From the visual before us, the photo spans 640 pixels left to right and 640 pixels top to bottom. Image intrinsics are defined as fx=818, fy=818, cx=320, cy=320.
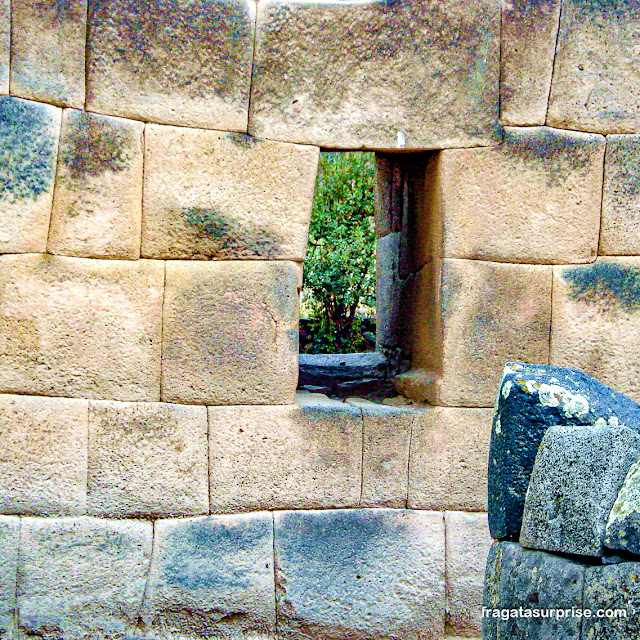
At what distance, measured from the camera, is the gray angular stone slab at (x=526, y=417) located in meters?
2.29

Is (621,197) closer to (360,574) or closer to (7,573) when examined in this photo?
(360,574)

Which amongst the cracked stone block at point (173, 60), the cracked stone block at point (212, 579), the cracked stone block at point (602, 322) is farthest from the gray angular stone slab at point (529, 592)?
the cracked stone block at point (173, 60)

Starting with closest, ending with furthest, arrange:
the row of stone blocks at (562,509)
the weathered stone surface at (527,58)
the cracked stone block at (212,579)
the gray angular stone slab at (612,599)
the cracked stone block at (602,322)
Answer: the gray angular stone slab at (612,599), the row of stone blocks at (562,509), the cracked stone block at (212,579), the weathered stone surface at (527,58), the cracked stone block at (602,322)

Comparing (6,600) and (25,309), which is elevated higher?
(25,309)

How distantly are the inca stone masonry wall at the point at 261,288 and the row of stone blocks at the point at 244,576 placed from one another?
11 mm

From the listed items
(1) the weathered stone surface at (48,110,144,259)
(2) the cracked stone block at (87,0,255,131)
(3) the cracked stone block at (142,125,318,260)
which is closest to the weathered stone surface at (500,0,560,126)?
(3) the cracked stone block at (142,125,318,260)

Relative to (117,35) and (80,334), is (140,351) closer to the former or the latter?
(80,334)

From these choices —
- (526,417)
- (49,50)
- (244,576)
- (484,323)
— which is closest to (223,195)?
(49,50)

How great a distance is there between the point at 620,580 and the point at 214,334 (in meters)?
2.57

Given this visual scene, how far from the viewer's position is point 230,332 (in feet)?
13.2

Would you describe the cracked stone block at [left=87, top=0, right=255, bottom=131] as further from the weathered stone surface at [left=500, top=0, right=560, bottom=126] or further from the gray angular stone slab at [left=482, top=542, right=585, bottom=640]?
the gray angular stone slab at [left=482, top=542, right=585, bottom=640]

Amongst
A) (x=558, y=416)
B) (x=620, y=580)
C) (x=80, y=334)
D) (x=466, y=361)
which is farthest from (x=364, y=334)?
(x=620, y=580)

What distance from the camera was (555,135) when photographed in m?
4.14

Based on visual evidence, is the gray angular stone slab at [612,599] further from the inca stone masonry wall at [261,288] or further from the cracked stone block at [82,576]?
the cracked stone block at [82,576]
